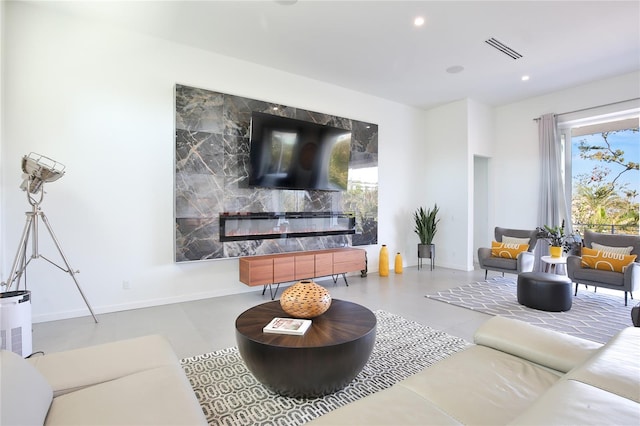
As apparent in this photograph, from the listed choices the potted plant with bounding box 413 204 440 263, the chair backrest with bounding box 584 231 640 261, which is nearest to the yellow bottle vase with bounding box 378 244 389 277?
the potted plant with bounding box 413 204 440 263

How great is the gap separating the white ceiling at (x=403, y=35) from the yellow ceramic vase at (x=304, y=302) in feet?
9.75

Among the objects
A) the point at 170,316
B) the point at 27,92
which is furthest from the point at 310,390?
the point at 27,92

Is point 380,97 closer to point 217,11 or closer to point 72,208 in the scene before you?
point 217,11

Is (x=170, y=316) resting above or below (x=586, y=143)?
below

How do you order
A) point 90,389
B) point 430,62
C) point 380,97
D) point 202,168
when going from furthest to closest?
point 380,97 → point 430,62 → point 202,168 → point 90,389

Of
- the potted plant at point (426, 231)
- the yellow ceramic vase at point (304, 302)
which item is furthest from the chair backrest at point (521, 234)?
the yellow ceramic vase at point (304, 302)

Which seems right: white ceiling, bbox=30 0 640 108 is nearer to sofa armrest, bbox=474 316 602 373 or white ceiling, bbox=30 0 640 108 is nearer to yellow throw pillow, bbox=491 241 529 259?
yellow throw pillow, bbox=491 241 529 259

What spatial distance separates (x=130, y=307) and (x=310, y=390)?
119 inches

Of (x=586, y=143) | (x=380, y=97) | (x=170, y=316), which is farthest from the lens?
(x=380, y=97)

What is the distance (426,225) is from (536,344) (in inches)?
194

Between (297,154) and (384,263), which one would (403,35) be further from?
(384,263)

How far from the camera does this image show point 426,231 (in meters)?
6.52

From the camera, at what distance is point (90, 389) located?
4.68ft

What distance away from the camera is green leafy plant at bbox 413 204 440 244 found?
6.52 m
